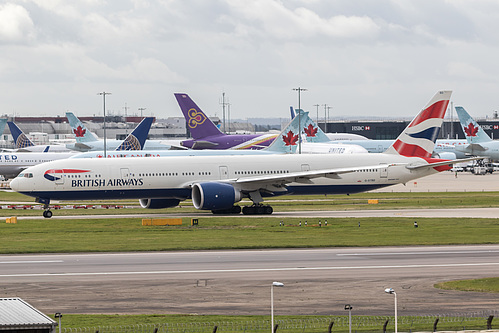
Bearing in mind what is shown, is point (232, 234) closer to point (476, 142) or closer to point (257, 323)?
point (257, 323)

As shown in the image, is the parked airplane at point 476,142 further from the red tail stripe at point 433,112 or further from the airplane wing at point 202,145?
the red tail stripe at point 433,112

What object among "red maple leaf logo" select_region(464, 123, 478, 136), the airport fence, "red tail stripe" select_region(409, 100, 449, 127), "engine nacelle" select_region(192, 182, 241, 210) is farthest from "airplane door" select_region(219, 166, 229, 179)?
"red maple leaf logo" select_region(464, 123, 478, 136)

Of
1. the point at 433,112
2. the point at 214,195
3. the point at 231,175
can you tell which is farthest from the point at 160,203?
the point at 433,112

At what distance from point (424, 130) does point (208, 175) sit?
765 inches

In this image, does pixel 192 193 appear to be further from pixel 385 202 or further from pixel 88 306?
pixel 88 306

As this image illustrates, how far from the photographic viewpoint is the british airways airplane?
204 feet

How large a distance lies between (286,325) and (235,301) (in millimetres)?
4200

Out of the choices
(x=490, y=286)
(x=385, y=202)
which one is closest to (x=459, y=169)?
(x=385, y=202)

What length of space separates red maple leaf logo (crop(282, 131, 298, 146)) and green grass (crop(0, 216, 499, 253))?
37634 mm

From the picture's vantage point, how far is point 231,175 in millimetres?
65500

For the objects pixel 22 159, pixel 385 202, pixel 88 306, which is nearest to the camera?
pixel 88 306

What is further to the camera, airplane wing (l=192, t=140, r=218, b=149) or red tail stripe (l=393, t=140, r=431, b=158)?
airplane wing (l=192, t=140, r=218, b=149)

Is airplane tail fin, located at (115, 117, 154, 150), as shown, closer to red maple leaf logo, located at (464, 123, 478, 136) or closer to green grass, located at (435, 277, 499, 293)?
red maple leaf logo, located at (464, 123, 478, 136)

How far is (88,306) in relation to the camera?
2988cm
